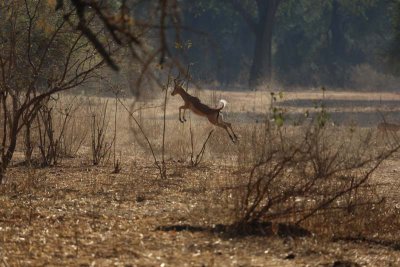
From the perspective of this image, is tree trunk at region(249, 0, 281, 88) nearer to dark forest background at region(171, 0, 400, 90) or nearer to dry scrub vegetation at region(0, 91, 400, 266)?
dark forest background at region(171, 0, 400, 90)

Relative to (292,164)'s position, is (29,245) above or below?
below

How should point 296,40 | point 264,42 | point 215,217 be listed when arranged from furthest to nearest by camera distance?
point 296,40, point 264,42, point 215,217

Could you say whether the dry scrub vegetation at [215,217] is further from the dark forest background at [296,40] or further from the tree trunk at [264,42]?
the dark forest background at [296,40]

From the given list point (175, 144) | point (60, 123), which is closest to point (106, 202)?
point (175, 144)

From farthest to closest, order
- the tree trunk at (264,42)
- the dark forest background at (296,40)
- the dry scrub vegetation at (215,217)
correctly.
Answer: the dark forest background at (296,40) < the tree trunk at (264,42) < the dry scrub vegetation at (215,217)

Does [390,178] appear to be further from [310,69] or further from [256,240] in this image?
[310,69]

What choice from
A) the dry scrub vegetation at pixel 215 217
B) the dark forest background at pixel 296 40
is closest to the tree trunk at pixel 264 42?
the dark forest background at pixel 296 40

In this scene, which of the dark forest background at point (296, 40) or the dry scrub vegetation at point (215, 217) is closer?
the dry scrub vegetation at point (215, 217)

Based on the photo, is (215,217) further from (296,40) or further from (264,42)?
(296,40)

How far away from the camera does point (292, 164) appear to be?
7711 millimetres

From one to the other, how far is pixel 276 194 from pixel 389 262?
1.34m

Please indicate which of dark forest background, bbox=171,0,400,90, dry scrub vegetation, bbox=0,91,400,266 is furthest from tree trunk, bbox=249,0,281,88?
dry scrub vegetation, bbox=0,91,400,266

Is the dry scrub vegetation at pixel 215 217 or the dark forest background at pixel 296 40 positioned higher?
the dark forest background at pixel 296 40

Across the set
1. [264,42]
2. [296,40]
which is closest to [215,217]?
[264,42]
